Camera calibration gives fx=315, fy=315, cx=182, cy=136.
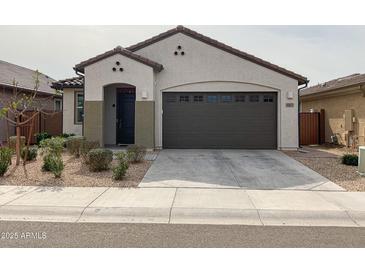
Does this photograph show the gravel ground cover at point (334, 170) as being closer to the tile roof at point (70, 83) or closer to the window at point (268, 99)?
the window at point (268, 99)

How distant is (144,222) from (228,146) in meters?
10.3

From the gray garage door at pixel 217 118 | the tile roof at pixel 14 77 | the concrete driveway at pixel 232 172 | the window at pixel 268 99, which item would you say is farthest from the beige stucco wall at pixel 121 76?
the tile roof at pixel 14 77

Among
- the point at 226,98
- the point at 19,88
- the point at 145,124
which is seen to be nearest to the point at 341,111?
the point at 226,98

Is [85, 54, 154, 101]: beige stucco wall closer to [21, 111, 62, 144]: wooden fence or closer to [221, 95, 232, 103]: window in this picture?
[221, 95, 232, 103]: window

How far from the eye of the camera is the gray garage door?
1518 cm

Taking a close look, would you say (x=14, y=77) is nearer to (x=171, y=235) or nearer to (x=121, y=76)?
(x=121, y=76)

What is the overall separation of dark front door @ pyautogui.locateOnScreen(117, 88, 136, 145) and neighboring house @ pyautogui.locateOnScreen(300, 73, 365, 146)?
36.8 ft

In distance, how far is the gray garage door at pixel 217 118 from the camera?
15180 mm

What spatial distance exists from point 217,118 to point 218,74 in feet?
6.84

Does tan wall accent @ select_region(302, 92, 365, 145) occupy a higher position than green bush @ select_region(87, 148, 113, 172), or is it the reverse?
tan wall accent @ select_region(302, 92, 365, 145)

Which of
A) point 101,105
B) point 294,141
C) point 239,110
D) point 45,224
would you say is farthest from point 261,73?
point 45,224

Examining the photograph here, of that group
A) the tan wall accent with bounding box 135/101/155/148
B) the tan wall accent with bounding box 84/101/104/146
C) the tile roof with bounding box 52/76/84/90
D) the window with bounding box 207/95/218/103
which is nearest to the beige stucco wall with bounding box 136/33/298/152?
the window with bounding box 207/95/218/103

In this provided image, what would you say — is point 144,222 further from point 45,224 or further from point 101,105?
point 101,105

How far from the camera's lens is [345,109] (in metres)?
17.3
